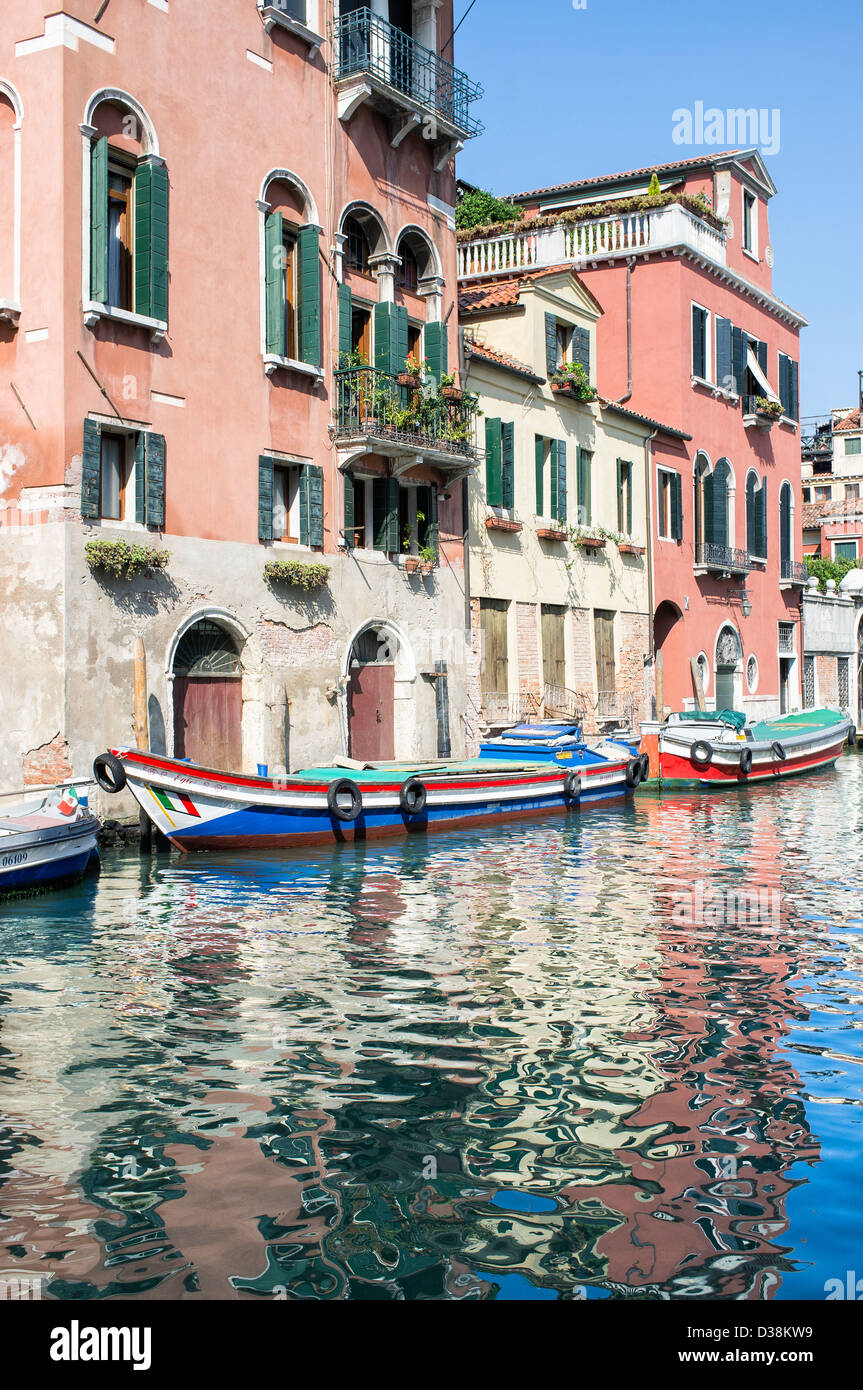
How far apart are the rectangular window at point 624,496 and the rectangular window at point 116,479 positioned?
14.4 metres

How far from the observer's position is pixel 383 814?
51.1 feet

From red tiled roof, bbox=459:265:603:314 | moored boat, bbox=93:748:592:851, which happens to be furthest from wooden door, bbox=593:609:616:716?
moored boat, bbox=93:748:592:851

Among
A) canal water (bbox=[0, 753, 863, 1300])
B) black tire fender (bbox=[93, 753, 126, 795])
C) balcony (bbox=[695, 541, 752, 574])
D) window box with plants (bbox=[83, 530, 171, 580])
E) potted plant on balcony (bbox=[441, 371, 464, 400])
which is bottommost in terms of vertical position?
canal water (bbox=[0, 753, 863, 1300])

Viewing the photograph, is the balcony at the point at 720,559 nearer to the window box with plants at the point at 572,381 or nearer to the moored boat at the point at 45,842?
the window box with plants at the point at 572,381

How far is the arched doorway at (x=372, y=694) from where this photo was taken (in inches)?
753

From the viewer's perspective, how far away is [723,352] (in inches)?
1259

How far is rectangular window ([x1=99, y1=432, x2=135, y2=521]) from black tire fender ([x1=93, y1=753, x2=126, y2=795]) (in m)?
3.06

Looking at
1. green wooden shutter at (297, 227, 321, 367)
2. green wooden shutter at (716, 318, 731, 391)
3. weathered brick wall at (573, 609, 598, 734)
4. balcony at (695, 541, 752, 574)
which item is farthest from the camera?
green wooden shutter at (716, 318, 731, 391)

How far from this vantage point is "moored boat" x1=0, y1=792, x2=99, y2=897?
36.4 ft

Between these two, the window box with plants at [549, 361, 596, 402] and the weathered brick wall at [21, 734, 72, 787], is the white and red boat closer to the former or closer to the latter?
the window box with plants at [549, 361, 596, 402]

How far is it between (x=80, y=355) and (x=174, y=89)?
A: 3844mm

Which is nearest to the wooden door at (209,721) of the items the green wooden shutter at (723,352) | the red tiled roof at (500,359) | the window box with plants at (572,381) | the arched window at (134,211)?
the arched window at (134,211)
